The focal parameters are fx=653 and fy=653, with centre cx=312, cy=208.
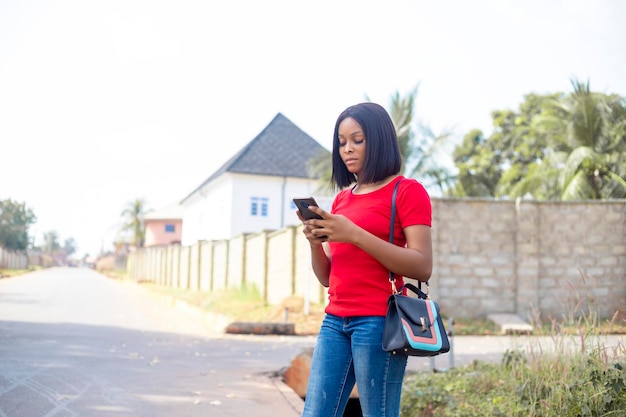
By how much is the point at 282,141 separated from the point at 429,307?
38.4 metres

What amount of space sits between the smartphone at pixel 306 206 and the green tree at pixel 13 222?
3823 cm

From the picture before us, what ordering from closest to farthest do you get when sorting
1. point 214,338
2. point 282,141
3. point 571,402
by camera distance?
point 571,402, point 214,338, point 282,141

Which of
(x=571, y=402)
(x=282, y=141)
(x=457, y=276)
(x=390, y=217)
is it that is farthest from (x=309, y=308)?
(x=282, y=141)

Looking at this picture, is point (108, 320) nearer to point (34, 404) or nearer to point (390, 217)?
point (34, 404)

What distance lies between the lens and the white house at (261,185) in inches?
1458

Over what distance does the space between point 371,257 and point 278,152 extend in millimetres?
37439

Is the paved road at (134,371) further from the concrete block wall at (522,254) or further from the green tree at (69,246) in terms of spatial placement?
the green tree at (69,246)

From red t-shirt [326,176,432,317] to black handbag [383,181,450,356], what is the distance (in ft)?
0.15

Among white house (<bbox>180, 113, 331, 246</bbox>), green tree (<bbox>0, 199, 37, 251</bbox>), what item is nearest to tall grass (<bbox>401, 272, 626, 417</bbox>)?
white house (<bbox>180, 113, 331, 246</bbox>)

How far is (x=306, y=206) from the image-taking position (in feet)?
7.65

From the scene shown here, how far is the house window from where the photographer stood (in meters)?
37.3

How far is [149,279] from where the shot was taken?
48.8 m

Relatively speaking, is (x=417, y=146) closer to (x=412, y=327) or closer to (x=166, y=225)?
(x=412, y=327)

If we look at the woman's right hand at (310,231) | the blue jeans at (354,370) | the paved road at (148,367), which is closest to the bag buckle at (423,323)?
the blue jeans at (354,370)
